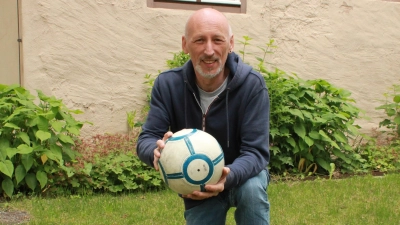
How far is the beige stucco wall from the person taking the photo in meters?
6.65

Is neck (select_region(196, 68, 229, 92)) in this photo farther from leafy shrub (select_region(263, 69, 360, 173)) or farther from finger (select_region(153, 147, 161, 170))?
leafy shrub (select_region(263, 69, 360, 173))

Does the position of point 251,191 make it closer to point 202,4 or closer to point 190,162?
point 190,162

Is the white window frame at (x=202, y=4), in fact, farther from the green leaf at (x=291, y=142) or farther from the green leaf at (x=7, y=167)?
the green leaf at (x=7, y=167)

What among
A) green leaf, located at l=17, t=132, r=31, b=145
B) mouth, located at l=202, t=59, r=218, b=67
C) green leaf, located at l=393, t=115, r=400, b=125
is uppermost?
mouth, located at l=202, t=59, r=218, b=67

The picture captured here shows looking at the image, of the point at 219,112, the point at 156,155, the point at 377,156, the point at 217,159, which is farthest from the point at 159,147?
the point at 377,156

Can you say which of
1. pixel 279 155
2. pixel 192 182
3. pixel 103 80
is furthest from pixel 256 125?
pixel 103 80

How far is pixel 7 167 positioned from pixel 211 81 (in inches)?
106

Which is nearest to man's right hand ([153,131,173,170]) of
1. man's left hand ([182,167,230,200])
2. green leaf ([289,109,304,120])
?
man's left hand ([182,167,230,200])

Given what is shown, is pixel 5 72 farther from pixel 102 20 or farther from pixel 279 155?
pixel 279 155

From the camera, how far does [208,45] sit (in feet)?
10.6

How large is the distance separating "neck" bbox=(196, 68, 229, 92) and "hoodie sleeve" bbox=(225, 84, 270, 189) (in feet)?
0.77

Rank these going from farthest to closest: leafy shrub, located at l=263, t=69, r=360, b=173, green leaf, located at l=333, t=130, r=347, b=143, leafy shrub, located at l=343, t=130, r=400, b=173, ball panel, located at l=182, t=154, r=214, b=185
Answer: leafy shrub, located at l=343, t=130, r=400, b=173 < green leaf, located at l=333, t=130, r=347, b=143 < leafy shrub, located at l=263, t=69, r=360, b=173 < ball panel, located at l=182, t=154, r=214, b=185

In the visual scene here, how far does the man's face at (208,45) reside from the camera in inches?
127

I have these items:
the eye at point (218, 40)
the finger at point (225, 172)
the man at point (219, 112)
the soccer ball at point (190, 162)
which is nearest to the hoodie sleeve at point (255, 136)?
the man at point (219, 112)
